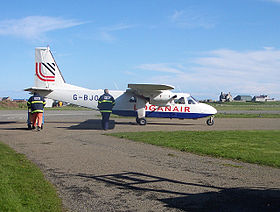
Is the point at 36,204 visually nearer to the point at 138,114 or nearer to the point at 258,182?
the point at 258,182

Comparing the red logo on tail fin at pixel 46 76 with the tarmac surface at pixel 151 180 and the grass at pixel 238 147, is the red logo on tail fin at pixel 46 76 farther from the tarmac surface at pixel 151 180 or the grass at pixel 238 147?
the tarmac surface at pixel 151 180

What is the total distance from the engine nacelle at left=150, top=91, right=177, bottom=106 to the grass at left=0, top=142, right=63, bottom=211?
1524 cm

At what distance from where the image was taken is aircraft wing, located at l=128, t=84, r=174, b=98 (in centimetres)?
2142

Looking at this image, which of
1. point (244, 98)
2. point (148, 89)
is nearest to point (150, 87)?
point (148, 89)

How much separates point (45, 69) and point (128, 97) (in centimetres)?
648

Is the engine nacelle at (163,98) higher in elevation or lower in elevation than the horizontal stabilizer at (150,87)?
lower

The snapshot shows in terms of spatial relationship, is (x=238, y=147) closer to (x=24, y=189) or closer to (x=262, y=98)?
(x=24, y=189)

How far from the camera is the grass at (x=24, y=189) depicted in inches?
196

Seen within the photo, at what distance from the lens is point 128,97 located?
2355 centimetres

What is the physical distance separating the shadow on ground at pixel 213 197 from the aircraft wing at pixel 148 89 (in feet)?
48.4

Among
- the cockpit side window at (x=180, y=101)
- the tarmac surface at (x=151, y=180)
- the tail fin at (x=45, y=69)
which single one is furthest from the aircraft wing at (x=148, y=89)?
the tarmac surface at (x=151, y=180)

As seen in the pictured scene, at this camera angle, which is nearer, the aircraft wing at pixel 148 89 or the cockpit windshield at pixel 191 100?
the aircraft wing at pixel 148 89

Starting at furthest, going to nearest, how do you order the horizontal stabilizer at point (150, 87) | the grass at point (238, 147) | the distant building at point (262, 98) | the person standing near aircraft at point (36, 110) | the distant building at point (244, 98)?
the distant building at point (262, 98), the distant building at point (244, 98), the horizontal stabilizer at point (150, 87), the person standing near aircraft at point (36, 110), the grass at point (238, 147)

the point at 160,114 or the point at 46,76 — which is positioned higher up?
the point at 46,76
